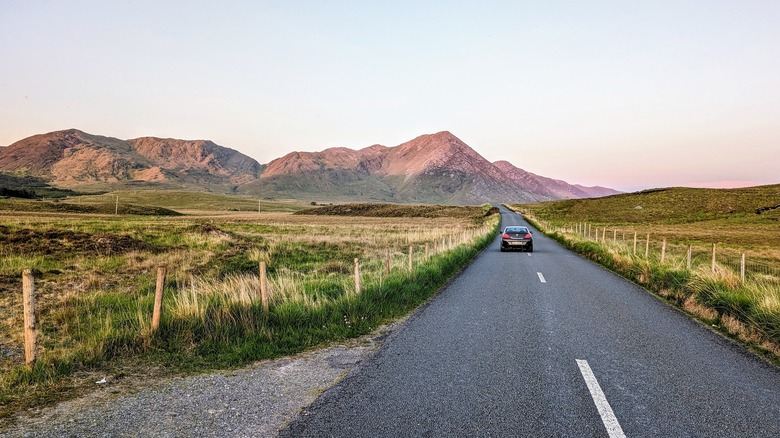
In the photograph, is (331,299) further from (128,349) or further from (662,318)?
(662,318)

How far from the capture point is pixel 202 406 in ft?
14.6

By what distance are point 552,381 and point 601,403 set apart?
687 millimetres

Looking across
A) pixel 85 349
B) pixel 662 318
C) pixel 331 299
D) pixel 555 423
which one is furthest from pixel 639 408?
pixel 85 349

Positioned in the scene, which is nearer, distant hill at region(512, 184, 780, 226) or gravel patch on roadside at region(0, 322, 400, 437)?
gravel patch on roadside at region(0, 322, 400, 437)

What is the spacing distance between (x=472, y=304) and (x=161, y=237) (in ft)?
77.7

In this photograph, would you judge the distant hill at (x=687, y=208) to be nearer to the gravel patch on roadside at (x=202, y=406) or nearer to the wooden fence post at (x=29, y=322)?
the gravel patch on roadside at (x=202, y=406)

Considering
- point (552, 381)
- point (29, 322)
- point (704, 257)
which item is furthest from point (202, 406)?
point (704, 257)

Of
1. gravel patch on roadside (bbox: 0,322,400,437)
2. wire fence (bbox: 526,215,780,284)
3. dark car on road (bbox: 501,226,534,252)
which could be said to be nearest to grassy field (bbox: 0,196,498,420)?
gravel patch on roadside (bbox: 0,322,400,437)

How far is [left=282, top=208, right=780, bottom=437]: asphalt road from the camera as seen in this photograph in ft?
13.0

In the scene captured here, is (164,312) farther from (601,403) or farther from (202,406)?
(601,403)

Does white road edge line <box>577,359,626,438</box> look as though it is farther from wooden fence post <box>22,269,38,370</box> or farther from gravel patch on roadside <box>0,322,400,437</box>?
wooden fence post <box>22,269,38,370</box>

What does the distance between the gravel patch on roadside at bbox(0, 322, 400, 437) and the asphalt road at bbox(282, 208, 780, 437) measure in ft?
1.20

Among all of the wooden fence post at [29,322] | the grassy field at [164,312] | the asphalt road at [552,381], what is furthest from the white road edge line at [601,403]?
the wooden fence post at [29,322]

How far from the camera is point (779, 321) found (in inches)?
270
